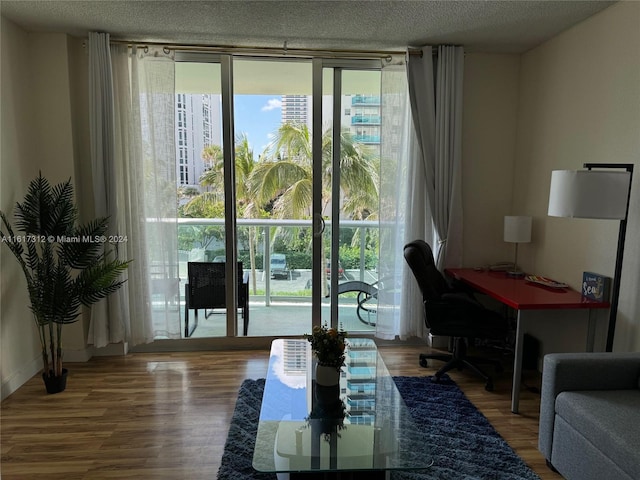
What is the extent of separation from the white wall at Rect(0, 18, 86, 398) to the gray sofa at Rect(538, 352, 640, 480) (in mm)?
3400

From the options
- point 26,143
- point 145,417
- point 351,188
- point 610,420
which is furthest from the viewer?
point 351,188

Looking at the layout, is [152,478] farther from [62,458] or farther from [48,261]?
[48,261]

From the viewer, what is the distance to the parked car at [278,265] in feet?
12.9

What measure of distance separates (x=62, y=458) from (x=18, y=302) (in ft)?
4.51

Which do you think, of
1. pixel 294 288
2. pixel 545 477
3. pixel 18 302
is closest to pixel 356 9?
pixel 294 288

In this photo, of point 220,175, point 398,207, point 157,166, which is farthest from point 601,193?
point 157,166

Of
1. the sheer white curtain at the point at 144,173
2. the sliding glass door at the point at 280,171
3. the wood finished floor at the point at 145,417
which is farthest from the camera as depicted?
the sliding glass door at the point at 280,171

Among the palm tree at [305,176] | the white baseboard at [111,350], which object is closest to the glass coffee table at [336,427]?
the palm tree at [305,176]

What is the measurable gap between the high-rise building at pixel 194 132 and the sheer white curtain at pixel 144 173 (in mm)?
→ 102

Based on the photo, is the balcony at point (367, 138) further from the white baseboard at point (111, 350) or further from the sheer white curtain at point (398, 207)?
the white baseboard at point (111, 350)

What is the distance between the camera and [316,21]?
9.66ft

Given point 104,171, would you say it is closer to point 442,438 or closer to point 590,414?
point 442,438

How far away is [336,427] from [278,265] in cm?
214

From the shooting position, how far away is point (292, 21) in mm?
2947
